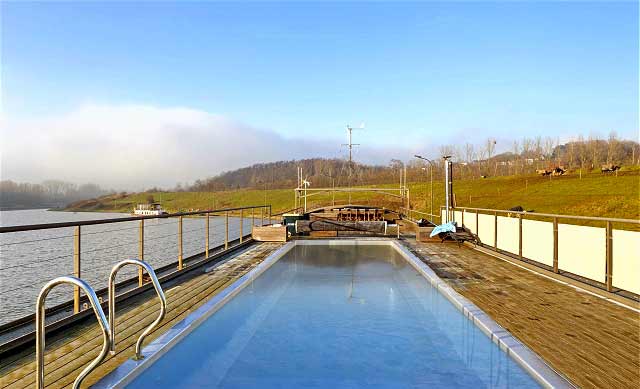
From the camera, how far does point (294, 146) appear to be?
166ft

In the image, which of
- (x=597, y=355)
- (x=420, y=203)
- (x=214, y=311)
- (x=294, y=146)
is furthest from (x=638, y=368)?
(x=294, y=146)

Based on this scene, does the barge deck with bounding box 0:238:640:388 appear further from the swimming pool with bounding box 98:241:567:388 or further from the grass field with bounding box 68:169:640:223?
the grass field with bounding box 68:169:640:223

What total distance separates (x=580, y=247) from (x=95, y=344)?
16.6 feet

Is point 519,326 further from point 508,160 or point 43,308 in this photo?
point 508,160

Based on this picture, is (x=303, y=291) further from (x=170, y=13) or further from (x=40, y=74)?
(x=40, y=74)

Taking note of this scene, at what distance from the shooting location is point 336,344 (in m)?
3.40

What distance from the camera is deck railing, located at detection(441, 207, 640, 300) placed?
4.20 m

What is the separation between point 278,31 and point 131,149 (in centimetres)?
1417

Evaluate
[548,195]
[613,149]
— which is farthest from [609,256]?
[613,149]

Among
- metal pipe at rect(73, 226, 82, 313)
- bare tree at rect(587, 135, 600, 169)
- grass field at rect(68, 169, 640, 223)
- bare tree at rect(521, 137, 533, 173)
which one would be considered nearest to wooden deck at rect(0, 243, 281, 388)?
metal pipe at rect(73, 226, 82, 313)

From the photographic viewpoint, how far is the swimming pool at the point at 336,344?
2.66m

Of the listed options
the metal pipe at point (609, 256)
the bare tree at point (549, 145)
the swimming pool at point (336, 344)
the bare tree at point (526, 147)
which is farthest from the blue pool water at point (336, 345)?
the bare tree at point (549, 145)

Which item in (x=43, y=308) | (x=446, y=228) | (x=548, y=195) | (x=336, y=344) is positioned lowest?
(x=336, y=344)

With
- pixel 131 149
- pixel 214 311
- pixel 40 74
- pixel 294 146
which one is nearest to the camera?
pixel 214 311
